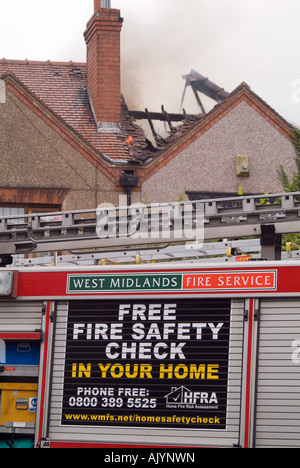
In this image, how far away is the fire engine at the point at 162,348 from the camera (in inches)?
309

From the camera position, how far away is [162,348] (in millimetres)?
8156

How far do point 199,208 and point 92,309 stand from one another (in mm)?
1490

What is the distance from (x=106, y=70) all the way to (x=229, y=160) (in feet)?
11.6

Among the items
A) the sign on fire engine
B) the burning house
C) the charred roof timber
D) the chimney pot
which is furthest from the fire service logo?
the charred roof timber

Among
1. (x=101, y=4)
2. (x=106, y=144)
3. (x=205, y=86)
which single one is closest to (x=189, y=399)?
(x=106, y=144)

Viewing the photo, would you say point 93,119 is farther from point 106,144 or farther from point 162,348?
point 162,348

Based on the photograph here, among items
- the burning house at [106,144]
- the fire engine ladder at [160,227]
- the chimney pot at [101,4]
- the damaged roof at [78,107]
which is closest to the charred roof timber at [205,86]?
the damaged roof at [78,107]

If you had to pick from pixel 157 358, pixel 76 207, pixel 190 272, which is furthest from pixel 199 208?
pixel 76 207

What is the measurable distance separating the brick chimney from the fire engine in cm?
1362

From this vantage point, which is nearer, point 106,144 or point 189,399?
point 189,399

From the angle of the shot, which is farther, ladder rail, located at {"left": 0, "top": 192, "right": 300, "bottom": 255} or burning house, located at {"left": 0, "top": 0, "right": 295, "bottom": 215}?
burning house, located at {"left": 0, "top": 0, "right": 295, "bottom": 215}

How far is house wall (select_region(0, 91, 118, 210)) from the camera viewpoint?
67.7ft

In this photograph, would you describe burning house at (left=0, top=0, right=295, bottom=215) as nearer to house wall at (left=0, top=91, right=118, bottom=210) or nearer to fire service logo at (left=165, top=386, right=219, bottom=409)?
house wall at (left=0, top=91, right=118, bottom=210)

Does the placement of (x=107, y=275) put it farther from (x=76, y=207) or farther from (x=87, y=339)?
(x=76, y=207)
